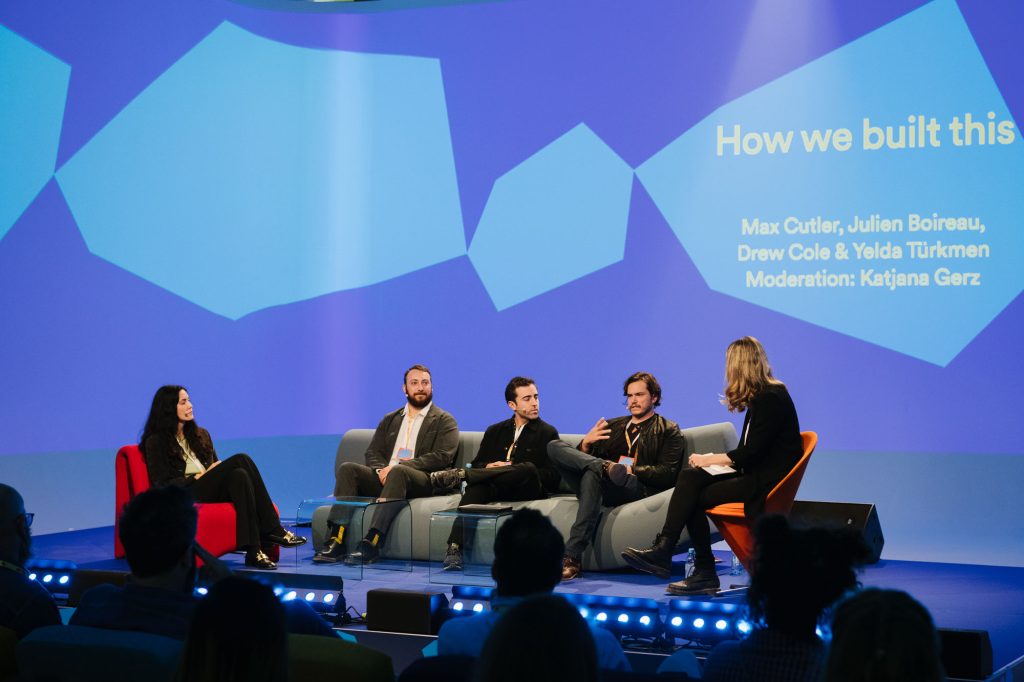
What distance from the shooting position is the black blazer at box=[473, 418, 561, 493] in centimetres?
639

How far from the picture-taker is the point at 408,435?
6914 millimetres

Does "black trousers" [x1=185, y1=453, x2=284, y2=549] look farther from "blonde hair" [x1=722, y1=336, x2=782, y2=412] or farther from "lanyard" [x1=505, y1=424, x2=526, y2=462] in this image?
"blonde hair" [x1=722, y1=336, x2=782, y2=412]

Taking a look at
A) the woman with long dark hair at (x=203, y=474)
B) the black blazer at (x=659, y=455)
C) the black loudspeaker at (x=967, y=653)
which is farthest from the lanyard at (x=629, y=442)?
the black loudspeaker at (x=967, y=653)

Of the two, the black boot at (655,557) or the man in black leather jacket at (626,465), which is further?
the man in black leather jacket at (626,465)

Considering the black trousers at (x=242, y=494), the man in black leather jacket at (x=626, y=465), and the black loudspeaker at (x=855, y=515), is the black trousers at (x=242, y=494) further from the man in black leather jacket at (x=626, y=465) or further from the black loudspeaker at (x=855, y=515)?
the black loudspeaker at (x=855, y=515)

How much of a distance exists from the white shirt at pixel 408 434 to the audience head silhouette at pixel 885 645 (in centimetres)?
547

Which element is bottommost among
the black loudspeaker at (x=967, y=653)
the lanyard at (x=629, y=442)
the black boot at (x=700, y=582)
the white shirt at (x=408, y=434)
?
the black loudspeaker at (x=967, y=653)

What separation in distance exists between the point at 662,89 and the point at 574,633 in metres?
6.25

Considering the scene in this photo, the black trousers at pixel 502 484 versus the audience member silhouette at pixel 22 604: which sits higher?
the black trousers at pixel 502 484

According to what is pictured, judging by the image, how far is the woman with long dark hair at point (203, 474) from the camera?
6.08 meters

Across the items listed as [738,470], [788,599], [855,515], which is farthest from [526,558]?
[855,515]

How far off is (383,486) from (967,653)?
4.11 metres

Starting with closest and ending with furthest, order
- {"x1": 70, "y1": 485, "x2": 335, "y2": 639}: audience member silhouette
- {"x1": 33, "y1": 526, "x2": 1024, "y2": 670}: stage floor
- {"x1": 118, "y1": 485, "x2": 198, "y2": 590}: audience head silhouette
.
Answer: {"x1": 70, "y1": 485, "x2": 335, "y2": 639}: audience member silhouette, {"x1": 118, "y1": 485, "x2": 198, "y2": 590}: audience head silhouette, {"x1": 33, "y1": 526, "x2": 1024, "y2": 670}: stage floor

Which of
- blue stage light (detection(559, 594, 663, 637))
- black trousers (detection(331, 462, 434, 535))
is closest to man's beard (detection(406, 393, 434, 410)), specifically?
black trousers (detection(331, 462, 434, 535))
